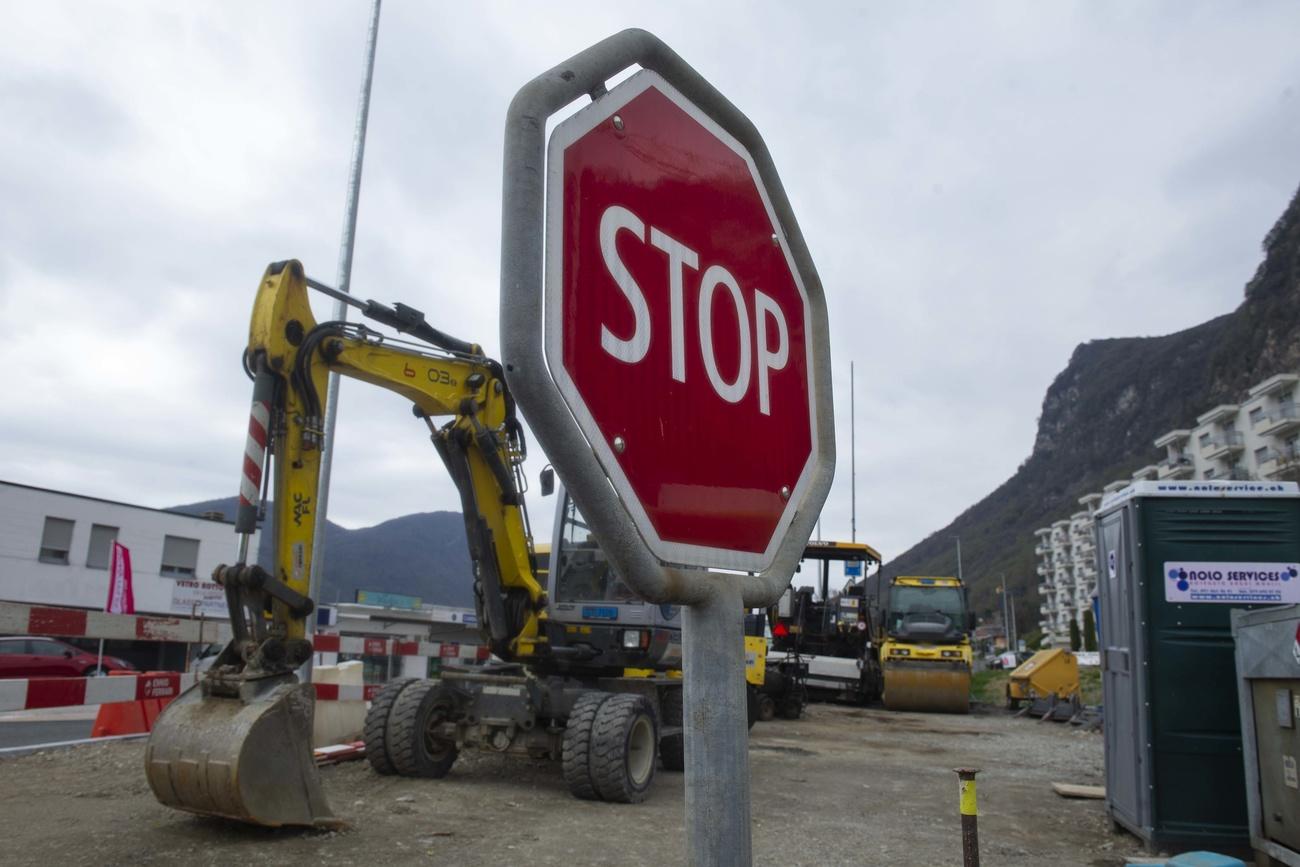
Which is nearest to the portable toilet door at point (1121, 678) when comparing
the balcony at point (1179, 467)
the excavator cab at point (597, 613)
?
the excavator cab at point (597, 613)

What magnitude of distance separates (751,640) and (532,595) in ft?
18.1

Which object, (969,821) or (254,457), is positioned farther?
(254,457)

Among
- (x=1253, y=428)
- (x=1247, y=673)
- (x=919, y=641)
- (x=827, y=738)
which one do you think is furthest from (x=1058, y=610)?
(x=1247, y=673)

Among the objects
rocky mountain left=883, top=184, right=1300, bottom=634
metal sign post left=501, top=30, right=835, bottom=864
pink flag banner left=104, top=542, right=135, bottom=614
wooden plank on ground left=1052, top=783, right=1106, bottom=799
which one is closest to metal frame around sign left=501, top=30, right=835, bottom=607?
metal sign post left=501, top=30, right=835, bottom=864

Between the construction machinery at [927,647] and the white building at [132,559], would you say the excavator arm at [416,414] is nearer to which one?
the construction machinery at [927,647]

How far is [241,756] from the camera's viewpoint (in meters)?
5.38

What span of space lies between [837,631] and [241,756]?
57.2 feet

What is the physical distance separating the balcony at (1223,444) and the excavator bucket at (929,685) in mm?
70999

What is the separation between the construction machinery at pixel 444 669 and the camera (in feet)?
18.5

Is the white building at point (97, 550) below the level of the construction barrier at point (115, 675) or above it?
above

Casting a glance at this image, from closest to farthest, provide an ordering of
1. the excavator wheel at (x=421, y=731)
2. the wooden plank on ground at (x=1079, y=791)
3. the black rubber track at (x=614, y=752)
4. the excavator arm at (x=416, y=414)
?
1. the excavator arm at (x=416, y=414)
2. the black rubber track at (x=614, y=752)
3. the excavator wheel at (x=421, y=731)
4. the wooden plank on ground at (x=1079, y=791)

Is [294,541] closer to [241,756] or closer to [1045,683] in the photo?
[241,756]

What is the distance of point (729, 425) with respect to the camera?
1255 millimetres

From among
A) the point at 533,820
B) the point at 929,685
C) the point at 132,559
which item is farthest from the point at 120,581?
the point at 132,559
